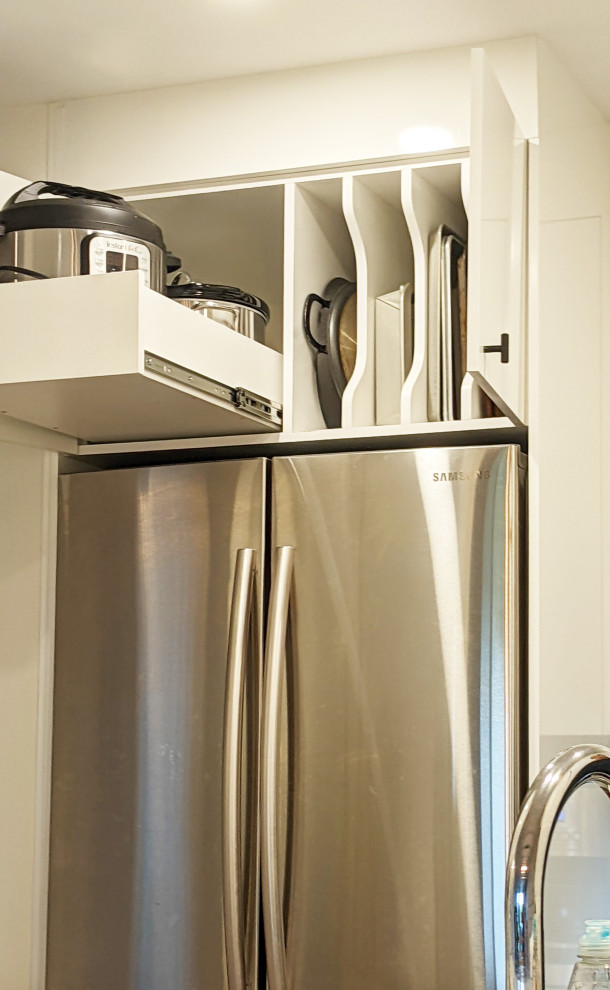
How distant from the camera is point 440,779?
1780mm

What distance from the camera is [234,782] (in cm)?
183

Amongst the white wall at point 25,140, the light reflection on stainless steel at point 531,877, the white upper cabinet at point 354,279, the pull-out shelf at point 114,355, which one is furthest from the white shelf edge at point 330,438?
the light reflection on stainless steel at point 531,877

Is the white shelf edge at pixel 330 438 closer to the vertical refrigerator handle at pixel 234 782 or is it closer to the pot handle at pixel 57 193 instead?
the vertical refrigerator handle at pixel 234 782

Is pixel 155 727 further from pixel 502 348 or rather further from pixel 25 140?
pixel 25 140

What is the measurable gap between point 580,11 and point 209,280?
95 cm

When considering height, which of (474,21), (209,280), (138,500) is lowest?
(138,500)

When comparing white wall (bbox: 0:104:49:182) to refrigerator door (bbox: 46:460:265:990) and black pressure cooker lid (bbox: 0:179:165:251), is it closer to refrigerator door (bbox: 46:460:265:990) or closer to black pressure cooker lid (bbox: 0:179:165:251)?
black pressure cooker lid (bbox: 0:179:165:251)

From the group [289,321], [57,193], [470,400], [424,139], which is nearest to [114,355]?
[57,193]

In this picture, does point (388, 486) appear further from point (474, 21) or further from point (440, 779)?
point (474, 21)

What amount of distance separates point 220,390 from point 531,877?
3.87ft

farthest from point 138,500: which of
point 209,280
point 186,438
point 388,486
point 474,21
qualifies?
point 474,21

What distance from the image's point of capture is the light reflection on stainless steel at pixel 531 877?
0.69 metres

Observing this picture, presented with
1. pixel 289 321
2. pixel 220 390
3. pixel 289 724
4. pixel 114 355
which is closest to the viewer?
pixel 114 355

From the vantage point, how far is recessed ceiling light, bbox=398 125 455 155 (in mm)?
1905
